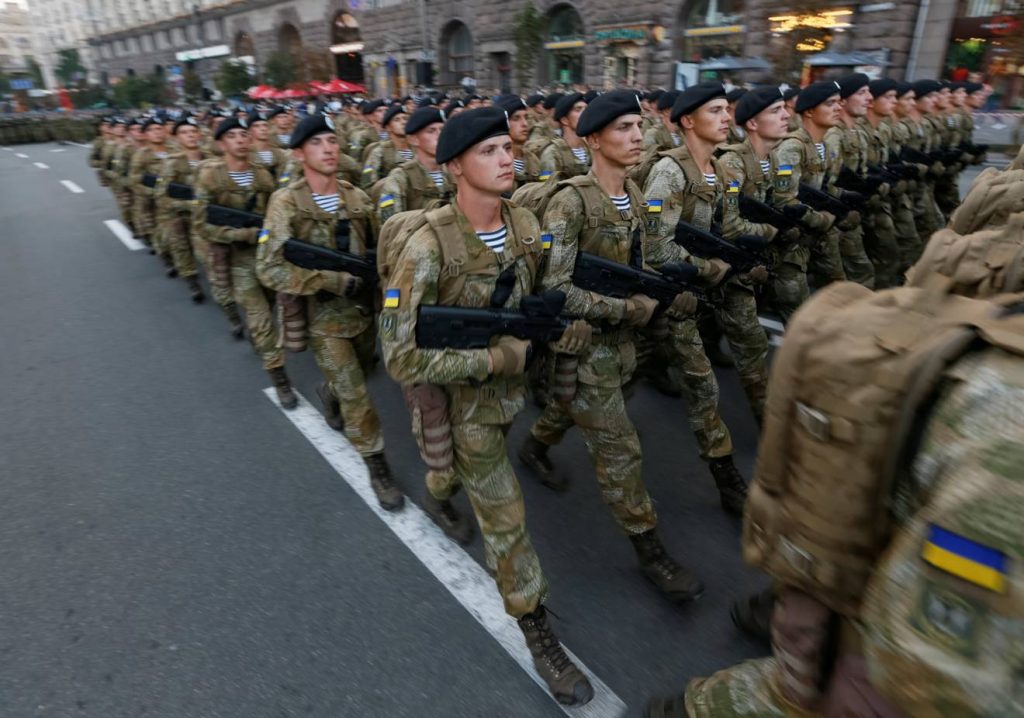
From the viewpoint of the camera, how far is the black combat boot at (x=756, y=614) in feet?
8.47

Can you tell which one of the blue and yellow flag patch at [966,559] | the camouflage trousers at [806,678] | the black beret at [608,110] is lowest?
the camouflage trousers at [806,678]

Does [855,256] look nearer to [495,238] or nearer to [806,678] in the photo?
[495,238]

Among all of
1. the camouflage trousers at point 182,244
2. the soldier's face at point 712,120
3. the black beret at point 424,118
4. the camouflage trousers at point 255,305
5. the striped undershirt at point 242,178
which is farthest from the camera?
the camouflage trousers at point 182,244

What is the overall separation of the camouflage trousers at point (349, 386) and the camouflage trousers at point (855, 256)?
4.30 metres

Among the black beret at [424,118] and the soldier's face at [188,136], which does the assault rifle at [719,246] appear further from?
the soldier's face at [188,136]

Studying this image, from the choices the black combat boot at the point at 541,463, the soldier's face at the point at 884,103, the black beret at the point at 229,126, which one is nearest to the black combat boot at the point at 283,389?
the black combat boot at the point at 541,463

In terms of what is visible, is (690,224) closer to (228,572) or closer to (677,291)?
(677,291)

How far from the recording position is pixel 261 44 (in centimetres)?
4481

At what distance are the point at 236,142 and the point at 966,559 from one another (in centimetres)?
596

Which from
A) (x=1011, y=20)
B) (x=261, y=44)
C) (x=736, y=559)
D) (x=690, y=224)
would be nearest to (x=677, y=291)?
(x=690, y=224)

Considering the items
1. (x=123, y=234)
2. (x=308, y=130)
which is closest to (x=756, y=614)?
(x=308, y=130)

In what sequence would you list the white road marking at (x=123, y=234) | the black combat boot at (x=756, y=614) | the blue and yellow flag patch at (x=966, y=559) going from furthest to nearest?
the white road marking at (x=123, y=234), the black combat boot at (x=756, y=614), the blue and yellow flag patch at (x=966, y=559)

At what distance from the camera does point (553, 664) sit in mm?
2385

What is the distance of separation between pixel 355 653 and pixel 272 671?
0.32 m
